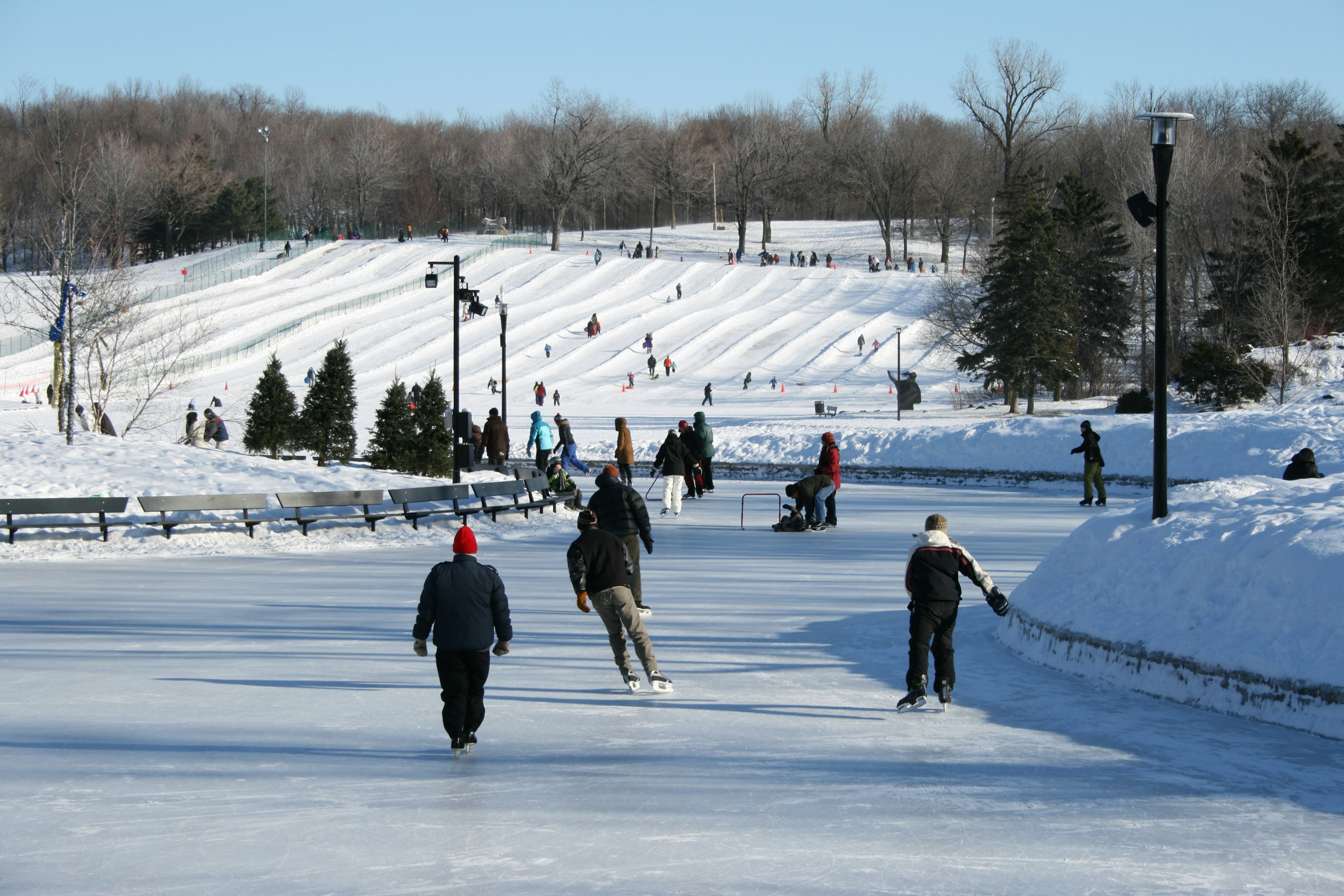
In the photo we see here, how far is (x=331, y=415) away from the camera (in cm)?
2808

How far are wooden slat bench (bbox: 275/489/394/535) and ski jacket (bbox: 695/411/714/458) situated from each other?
666 cm

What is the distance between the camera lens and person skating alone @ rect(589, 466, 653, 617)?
34.1ft

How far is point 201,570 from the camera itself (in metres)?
14.9

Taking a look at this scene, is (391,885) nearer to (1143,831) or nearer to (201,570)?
(1143,831)

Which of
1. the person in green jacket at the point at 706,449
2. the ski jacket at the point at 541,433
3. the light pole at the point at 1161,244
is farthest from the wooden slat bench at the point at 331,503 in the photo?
the light pole at the point at 1161,244

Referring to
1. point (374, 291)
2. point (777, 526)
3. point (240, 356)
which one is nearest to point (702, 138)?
point (374, 291)

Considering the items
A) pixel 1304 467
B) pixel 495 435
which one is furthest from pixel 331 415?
pixel 1304 467

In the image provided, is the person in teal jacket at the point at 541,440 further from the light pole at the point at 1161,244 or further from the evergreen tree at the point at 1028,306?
the evergreen tree at the point at 1028,306

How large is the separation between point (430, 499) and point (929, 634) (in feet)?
40.8

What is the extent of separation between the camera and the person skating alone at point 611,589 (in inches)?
326

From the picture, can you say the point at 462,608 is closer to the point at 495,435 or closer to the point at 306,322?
the point at 495,435

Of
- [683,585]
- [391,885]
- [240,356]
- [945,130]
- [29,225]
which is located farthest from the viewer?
[945,130]

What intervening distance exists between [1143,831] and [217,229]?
111191mm

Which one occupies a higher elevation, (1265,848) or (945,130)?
(945,130)
